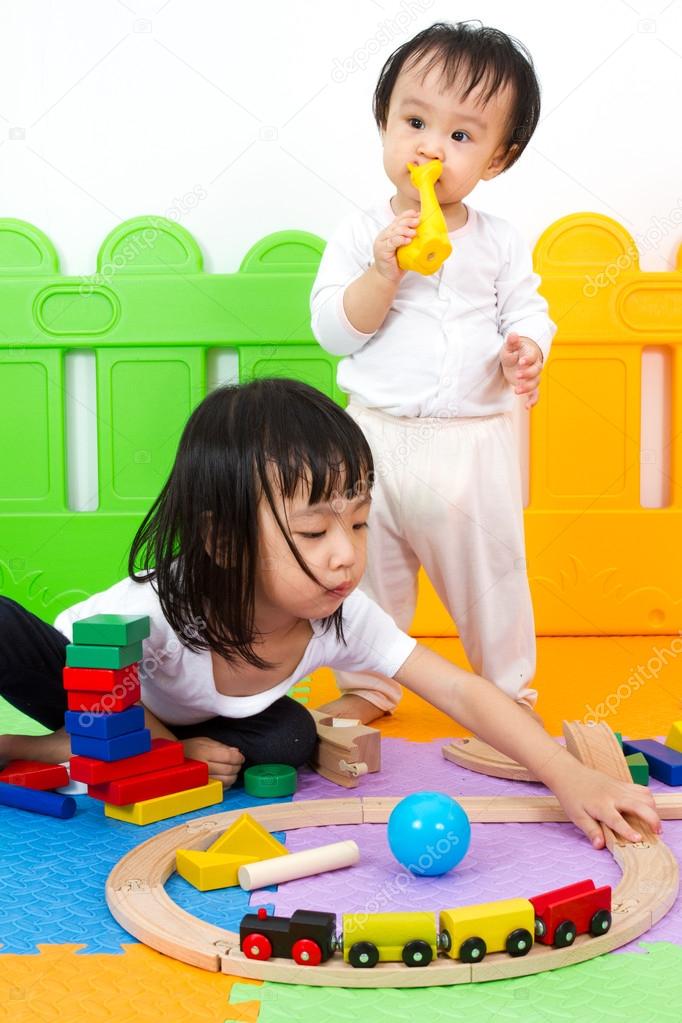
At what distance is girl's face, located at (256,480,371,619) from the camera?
3.08 ft

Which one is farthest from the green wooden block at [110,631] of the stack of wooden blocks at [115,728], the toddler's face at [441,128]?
the toddler's face at [441,128]

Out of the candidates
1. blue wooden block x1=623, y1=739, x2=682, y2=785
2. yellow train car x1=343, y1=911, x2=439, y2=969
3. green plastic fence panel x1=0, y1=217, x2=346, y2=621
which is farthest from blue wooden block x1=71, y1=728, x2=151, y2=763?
green plastic fence panel x1=0, y1=217, x2=346, y2=621

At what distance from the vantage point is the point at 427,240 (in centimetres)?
109

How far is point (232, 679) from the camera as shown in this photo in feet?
3.53

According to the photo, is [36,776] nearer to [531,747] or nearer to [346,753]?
[346,753]

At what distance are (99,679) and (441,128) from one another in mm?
619

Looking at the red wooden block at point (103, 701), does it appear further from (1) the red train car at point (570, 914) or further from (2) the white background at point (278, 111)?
(2) the white background at point (278, 111)

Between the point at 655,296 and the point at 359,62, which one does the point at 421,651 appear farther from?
the point at 359,62

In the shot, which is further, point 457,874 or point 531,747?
point 531,747

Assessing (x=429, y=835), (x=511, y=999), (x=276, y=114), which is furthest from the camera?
(x=276, y=114)

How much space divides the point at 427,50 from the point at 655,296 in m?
0.65

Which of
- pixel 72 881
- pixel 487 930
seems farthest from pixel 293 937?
pixel 72 881

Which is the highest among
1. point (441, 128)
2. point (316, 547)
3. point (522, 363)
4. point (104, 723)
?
point (441, 128)

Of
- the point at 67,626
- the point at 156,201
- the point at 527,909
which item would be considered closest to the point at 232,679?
the point at 67,626
